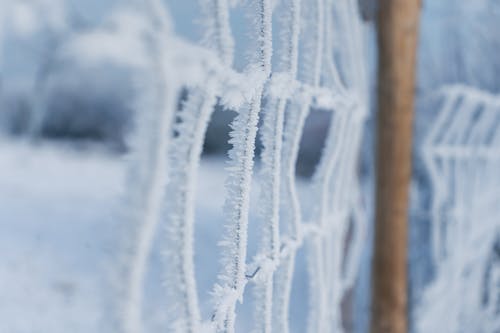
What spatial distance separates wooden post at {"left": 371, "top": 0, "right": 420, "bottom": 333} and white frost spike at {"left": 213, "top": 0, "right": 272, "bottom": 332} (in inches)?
34.8

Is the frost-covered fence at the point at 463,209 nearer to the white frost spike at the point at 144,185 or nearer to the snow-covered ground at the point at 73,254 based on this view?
the snow-covered ground at the point at 73,254

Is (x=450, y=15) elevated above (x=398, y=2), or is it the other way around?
(x=450, y=15)

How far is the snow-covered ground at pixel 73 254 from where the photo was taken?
3.05 ft

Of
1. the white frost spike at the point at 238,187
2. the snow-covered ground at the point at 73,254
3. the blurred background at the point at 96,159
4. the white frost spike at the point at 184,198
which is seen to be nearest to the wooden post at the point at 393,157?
the blurred background at the point at 96,159

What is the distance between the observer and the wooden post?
138 cm

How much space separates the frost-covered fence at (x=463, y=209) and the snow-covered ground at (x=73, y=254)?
16.5 inches

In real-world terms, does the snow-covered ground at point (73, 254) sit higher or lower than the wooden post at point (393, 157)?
lower

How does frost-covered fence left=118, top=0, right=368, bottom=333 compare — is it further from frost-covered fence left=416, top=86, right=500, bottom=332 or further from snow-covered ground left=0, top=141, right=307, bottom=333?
frost-covered fence left=416, top=86, right=500, bottom=332

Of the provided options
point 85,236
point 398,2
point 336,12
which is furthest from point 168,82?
point 85,236

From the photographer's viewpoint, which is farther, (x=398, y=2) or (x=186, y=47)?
(x=398, y=2)

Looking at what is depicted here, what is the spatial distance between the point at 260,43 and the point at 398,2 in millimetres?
905

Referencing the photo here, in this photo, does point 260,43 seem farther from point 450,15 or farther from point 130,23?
point 450,15

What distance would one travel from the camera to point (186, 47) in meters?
0.44

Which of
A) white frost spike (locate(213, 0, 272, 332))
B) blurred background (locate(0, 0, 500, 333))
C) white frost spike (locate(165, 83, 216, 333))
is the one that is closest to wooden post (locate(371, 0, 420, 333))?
blurred background (locate(0, 0, 500, 333))
